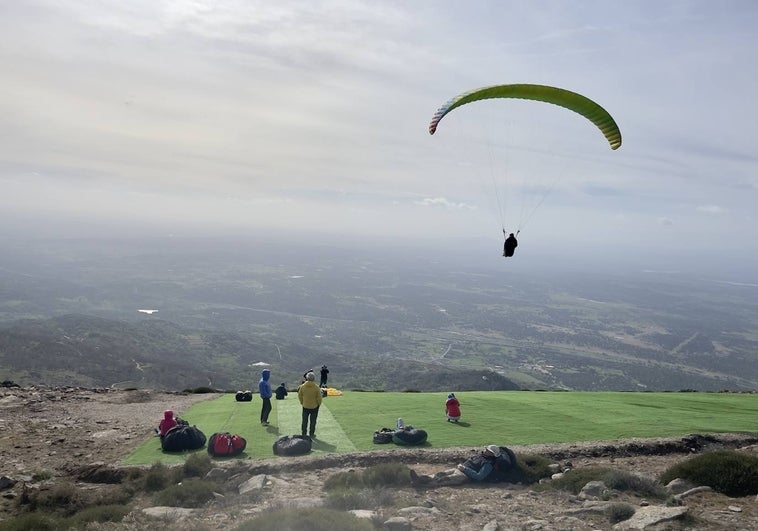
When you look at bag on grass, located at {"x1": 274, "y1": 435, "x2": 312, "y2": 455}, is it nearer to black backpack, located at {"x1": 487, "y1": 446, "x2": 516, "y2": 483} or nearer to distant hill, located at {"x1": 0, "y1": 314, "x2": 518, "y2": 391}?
black backpack, located at {"x1": 487, "y1": 446, "x2": 516, "y2": 483}

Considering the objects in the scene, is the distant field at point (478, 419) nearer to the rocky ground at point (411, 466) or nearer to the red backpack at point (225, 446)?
the red backpack at point (225, 446)

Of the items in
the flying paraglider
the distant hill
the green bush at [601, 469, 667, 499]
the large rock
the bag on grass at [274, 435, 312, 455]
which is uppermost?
the flying paraglider

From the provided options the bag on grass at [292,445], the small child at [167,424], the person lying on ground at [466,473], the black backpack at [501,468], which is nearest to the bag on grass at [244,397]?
the small child at [167,424]

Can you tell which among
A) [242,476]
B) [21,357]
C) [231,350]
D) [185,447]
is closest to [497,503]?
[242,476]

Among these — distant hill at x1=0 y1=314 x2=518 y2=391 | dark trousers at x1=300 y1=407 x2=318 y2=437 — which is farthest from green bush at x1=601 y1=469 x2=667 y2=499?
distant hill at x1=0 y1=314 x2=518 y2=391

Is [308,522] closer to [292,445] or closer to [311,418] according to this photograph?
[292,445]
